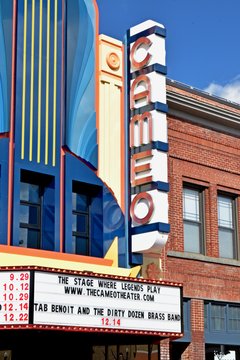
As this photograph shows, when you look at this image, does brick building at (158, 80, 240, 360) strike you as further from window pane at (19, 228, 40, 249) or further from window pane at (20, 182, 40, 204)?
window pane at (20, 182, 40, 204)

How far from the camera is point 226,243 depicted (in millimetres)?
24500

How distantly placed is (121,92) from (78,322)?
7215 mm

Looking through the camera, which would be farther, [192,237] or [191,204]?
[191,204]

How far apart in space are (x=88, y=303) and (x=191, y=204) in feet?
24.1

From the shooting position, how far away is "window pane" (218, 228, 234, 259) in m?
24.3

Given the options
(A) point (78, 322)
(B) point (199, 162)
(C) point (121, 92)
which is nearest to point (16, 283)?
(A) point (78, 322)

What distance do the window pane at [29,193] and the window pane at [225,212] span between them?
7.43 meters

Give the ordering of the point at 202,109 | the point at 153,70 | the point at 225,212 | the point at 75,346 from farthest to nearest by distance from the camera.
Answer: the point at 225,212 → the point at 202,109 → the point at 153,70 → the point at 75,346

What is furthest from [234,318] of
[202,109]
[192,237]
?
[202,109]

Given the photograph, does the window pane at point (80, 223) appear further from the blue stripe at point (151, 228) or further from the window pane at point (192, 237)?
the window pane at point (192, 237)

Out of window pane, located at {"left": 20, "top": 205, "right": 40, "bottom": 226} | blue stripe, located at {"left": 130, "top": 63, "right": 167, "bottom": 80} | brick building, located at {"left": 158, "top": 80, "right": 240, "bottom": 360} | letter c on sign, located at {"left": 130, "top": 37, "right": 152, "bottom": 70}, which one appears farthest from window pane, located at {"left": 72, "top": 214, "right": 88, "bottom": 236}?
letter c on sign, located at {"left": 130, "top": 37, "right": 152, "bottom": 70}

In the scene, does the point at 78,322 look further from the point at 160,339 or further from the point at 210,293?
the point at 210,293

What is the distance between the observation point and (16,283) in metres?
16.2

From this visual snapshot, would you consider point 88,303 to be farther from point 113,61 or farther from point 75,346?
point 113,61
